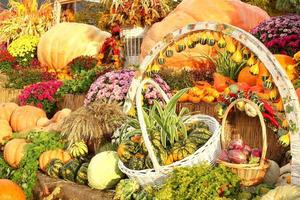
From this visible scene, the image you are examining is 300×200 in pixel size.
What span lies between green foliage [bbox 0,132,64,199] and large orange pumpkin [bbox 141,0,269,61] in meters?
3.42

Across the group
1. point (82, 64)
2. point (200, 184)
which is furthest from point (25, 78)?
point (200, 184)

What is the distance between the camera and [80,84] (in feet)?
26.3

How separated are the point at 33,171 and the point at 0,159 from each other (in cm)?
101

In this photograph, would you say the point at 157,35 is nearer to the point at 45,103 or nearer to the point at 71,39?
the point at 45,103

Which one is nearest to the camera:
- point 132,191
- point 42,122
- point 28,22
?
point 132,191

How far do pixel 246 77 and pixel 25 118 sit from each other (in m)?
3.30

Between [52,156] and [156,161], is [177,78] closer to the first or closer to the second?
[52,156]

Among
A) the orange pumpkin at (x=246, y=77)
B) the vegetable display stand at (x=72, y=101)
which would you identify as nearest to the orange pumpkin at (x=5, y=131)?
the vegetable display stand at (x=72, y=101)

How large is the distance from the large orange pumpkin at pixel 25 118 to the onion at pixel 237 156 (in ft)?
13.3

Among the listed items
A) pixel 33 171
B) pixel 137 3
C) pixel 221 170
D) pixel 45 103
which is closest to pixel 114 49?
pixel 137 3

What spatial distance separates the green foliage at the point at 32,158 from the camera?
5.50 metres

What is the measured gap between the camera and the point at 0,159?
6.39 m

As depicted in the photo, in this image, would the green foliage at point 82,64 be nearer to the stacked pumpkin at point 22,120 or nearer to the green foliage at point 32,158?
the stacked pumpkin at point 22,120

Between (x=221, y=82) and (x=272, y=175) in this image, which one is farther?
(x=221, y=82)
